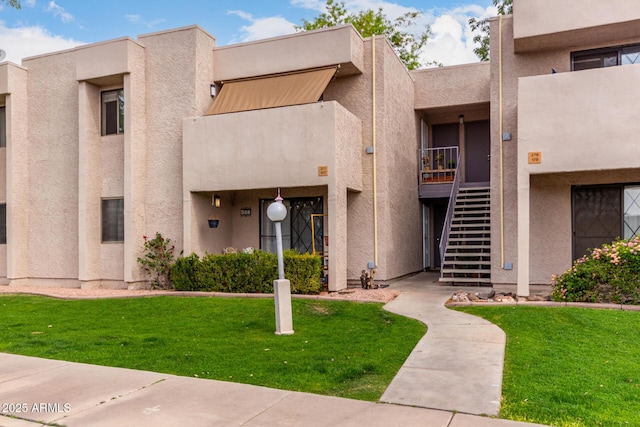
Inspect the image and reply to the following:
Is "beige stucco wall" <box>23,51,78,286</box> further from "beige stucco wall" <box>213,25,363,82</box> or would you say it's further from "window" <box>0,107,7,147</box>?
"beige stucco wall" <box>213,25,363,82</box>

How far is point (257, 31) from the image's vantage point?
21328 mm

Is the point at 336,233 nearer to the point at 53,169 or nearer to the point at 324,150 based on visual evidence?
the point at 324,150

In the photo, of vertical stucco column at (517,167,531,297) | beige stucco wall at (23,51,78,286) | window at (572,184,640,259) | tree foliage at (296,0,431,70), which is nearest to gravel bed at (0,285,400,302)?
beige stucco wall at (23,51,78,286)

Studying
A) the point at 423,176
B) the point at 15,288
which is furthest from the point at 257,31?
the point at 15,288

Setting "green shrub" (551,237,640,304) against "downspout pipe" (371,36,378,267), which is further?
"downspout pipe" (371,36,378,267)

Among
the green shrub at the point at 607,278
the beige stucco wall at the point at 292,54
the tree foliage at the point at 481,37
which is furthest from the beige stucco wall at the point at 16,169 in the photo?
the tree foliage at the point at 481,37

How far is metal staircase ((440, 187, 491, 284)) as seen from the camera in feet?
42.0

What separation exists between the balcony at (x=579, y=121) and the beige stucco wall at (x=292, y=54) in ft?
14.1

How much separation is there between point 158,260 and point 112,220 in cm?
200

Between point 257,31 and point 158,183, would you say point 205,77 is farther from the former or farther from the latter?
point 257,31

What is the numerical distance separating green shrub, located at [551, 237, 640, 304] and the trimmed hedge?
205 inches

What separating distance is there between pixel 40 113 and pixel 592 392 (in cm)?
1565

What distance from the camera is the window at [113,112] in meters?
14.2

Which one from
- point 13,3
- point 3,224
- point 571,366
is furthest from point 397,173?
point 3,224
